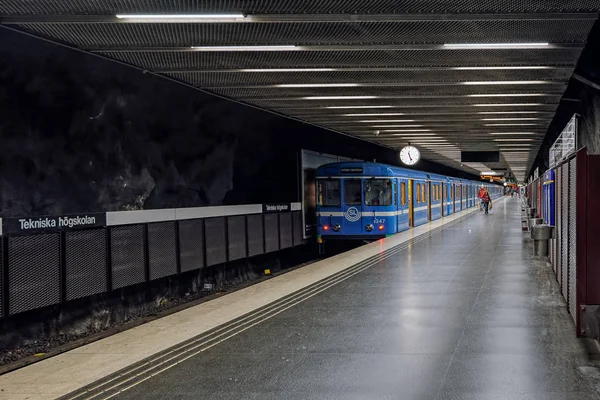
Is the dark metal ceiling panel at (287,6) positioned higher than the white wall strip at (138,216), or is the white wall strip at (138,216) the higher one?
the dark metal ceiling panel at (287,6)

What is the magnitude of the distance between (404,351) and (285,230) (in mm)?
11045

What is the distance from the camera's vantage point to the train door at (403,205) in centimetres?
2106

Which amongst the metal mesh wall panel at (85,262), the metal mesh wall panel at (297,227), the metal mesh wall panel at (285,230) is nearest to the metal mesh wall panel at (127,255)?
the metal mesh wall panel at (85,262)

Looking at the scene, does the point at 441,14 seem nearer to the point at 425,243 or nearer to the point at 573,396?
the point at 573,396

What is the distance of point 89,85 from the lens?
9.36 m

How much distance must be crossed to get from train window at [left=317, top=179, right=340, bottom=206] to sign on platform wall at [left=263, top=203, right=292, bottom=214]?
79.4 inches

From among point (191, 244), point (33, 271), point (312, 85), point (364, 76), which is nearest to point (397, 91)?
point (364, 76)

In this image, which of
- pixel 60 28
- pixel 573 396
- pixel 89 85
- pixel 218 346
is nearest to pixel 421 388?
pixel 573 396

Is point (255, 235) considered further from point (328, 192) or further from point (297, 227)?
point (328, 192)

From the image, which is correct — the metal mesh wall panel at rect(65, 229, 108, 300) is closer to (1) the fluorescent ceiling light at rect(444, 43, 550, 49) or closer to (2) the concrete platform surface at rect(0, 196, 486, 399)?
(2) the concrete platform surface at rect(0, 196, 486, 399)

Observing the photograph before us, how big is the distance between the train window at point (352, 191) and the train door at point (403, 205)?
6.35ft

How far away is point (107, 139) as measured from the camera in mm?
9805

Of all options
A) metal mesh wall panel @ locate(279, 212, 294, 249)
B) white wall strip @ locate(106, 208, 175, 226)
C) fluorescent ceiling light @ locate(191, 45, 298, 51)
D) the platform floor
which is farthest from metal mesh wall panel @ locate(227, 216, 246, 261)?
fluorescent ceiling light @ locate(191, 45, 298, 51)

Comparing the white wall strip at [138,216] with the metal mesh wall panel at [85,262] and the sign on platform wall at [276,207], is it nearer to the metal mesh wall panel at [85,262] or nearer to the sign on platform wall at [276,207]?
the metal mesh wall panel at [85,262]
